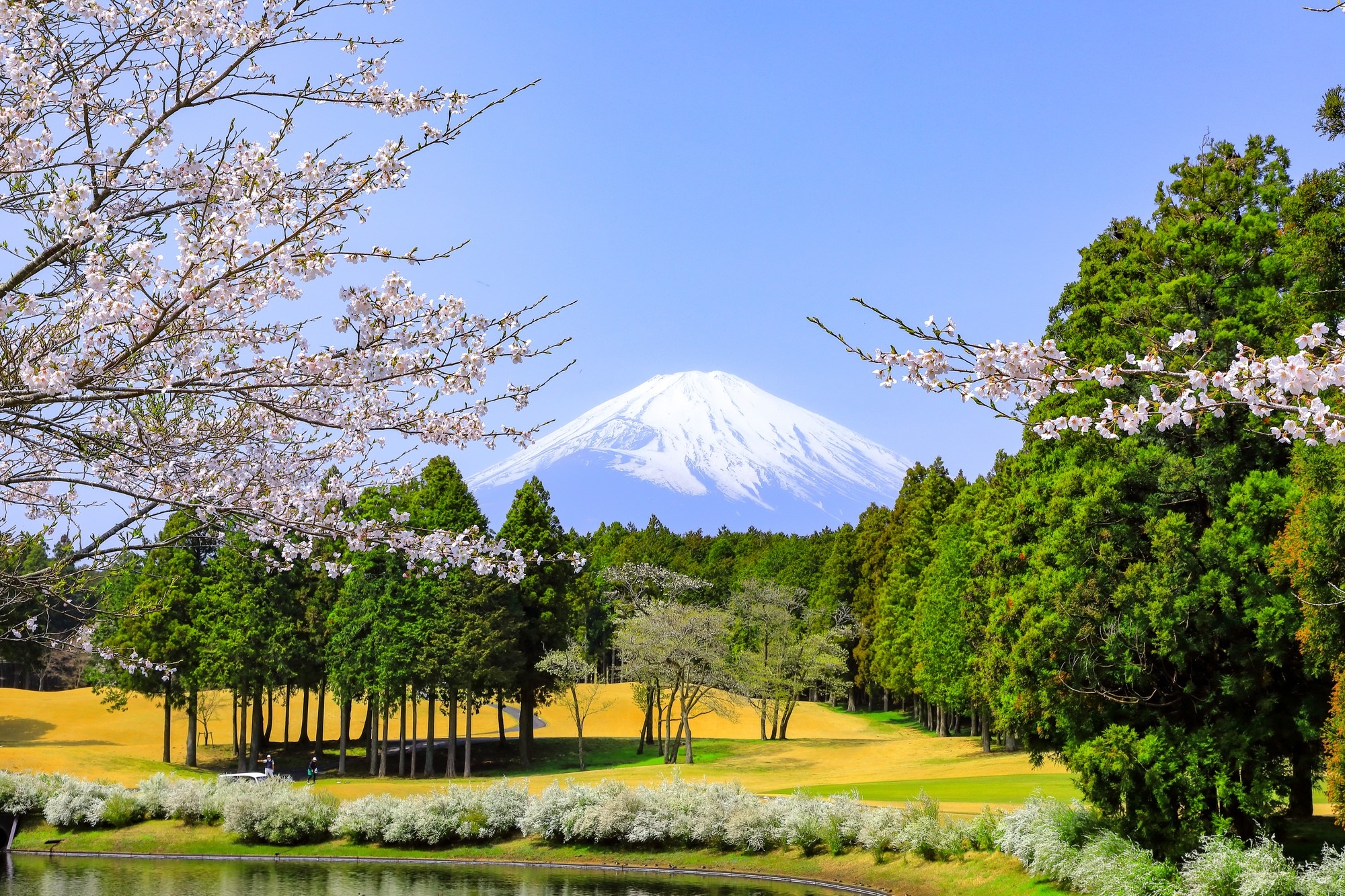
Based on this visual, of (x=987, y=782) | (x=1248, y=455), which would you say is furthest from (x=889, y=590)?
(x=1248, y=455)

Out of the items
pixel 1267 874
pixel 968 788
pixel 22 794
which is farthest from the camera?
pixel 968 788

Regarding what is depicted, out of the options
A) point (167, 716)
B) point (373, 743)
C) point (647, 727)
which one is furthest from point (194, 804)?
point (647, 727)

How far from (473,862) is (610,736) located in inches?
1071

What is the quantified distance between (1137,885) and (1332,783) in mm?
2902

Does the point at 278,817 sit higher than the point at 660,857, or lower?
higher

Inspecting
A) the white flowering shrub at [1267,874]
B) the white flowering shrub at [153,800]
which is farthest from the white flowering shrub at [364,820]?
the white flowering shrub at [1267,874]

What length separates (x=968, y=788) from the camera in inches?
1083

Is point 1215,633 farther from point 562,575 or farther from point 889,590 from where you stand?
point 889,590

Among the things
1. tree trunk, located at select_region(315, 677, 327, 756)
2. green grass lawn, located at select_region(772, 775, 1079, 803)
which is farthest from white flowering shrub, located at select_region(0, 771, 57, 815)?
green grass lawn, located at select_region(772, 775, 1079, 803)

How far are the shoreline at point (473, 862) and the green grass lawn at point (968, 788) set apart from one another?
387 centimetres

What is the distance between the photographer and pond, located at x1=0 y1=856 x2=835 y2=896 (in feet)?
60.1

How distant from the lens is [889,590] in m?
48.8

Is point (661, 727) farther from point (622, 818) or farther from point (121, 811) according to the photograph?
point (121, 811)

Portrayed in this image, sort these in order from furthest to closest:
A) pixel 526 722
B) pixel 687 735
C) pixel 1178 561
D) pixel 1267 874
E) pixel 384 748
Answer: pixel 526 722, pixel 687 735, pixel 384 748, pixel 1178 561, pixel 1267 874
